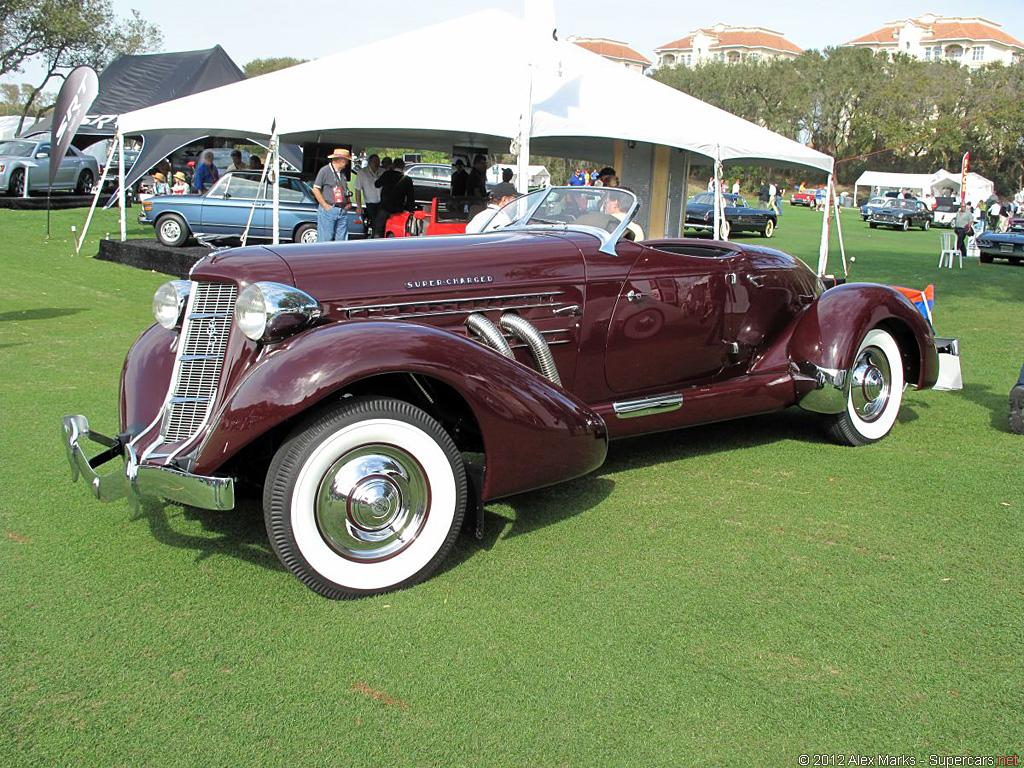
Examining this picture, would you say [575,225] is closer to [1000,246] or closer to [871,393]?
[871,393]

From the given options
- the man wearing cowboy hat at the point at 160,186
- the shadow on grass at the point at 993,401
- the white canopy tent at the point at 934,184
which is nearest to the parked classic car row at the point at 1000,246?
the shadow on grass at the point at 993,401

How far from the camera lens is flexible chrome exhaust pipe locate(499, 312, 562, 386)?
4.17 meters

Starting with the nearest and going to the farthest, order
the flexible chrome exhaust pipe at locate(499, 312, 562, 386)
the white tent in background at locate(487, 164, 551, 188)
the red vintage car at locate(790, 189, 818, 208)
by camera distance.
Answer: the flexible chrome exhaust pipe at locate(499, 312, 562, 386)
the white tent in background at locate(487, 164, 551, 188)
the red vintage car at locate(790, 189, 818, 208)

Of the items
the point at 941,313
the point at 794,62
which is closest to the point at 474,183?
the point at 941,313

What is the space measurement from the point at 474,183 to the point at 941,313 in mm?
9689

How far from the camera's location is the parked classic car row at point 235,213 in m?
16.0

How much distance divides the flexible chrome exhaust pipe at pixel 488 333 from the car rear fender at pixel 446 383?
296 millimetres

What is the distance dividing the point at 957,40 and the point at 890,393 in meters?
150

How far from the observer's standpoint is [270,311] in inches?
135

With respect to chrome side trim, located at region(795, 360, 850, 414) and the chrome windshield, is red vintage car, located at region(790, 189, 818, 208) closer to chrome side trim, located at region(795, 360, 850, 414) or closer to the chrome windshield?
chrome side trim, located at region(795, 360, 850, 414)

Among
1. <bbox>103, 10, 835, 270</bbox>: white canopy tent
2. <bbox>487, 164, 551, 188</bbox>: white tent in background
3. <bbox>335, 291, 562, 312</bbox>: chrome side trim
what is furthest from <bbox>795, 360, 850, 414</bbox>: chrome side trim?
<bbox>487, 164, 551, 188</bbox>: white tent in background

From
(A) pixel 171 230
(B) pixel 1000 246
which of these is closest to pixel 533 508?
(A) pixel 171 230

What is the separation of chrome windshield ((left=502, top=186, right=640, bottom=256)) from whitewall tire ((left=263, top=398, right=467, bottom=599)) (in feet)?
5.60

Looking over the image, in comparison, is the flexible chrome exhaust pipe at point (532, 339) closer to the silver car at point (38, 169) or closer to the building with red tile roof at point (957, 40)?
the silver car at point (38, 169)
